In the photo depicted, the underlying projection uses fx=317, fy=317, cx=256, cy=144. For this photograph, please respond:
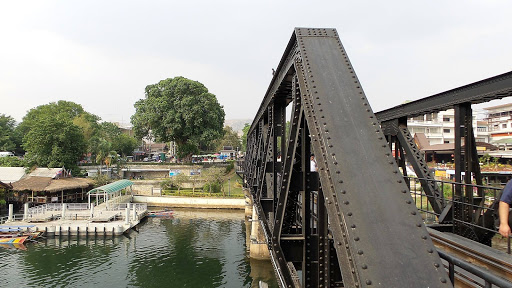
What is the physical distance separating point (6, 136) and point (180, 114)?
42.3 metres

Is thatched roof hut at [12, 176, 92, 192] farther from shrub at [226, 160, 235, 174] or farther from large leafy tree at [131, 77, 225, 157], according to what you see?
shrub at [226, 160, 235, 174]

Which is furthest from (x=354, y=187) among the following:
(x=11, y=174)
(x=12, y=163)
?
(x=12, y=163)

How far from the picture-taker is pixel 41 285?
1839cm

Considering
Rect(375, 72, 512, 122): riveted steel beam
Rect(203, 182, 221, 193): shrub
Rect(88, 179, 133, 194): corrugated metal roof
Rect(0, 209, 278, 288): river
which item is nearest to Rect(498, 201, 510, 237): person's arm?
Rect(375, 72, 512, 122): riveted steel beam

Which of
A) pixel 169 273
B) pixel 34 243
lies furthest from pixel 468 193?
pixel 34 243

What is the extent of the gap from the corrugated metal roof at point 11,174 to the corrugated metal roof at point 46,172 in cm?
185

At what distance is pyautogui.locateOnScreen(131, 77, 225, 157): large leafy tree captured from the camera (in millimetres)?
46875

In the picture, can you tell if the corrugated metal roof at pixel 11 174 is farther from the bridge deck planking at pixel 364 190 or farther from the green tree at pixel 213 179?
the bridge deck planking at pixel 364 190

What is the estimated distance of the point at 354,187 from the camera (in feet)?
8.21

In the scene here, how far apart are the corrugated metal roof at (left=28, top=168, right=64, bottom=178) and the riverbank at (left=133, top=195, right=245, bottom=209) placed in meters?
9.76

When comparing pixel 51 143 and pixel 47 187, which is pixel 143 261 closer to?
pixel 47 187

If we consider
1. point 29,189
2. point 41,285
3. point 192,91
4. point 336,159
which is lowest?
point 41,285

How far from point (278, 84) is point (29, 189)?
39002 millimetres

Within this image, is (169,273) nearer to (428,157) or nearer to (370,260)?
(370,260)
